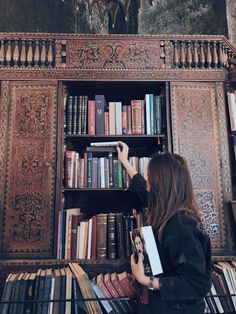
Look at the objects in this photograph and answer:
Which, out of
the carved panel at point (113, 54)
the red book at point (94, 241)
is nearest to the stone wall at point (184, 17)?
the carved panel at point (113, 54)

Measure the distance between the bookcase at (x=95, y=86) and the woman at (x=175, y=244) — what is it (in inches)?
30.9

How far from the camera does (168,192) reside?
3.75 ft

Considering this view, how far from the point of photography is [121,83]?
212cm

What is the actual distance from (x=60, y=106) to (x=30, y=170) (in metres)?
0.48

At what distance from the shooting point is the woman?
3.38 feet

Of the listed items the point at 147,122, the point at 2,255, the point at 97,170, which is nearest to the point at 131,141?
the point at 147,122

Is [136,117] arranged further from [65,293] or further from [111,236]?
[65,293]

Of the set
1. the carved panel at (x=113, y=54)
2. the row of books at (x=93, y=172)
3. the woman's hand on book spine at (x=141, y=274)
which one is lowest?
the woman's hand on book spine at (x=141, y=274)

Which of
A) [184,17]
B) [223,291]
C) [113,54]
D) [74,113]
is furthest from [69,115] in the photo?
[184,17]

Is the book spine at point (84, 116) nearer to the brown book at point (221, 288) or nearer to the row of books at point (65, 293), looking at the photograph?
the row of books at point (65, 293)

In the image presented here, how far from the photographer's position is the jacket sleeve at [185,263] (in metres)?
1.02

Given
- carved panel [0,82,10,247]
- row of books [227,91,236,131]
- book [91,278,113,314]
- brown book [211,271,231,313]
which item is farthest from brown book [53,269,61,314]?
row of books [227,91,236,131]

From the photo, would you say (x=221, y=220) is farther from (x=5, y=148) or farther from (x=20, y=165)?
(x=5, y=148)

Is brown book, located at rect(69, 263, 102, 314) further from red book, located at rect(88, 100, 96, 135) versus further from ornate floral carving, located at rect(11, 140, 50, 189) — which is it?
red book, located at rect(88, 100, 96, 135)
